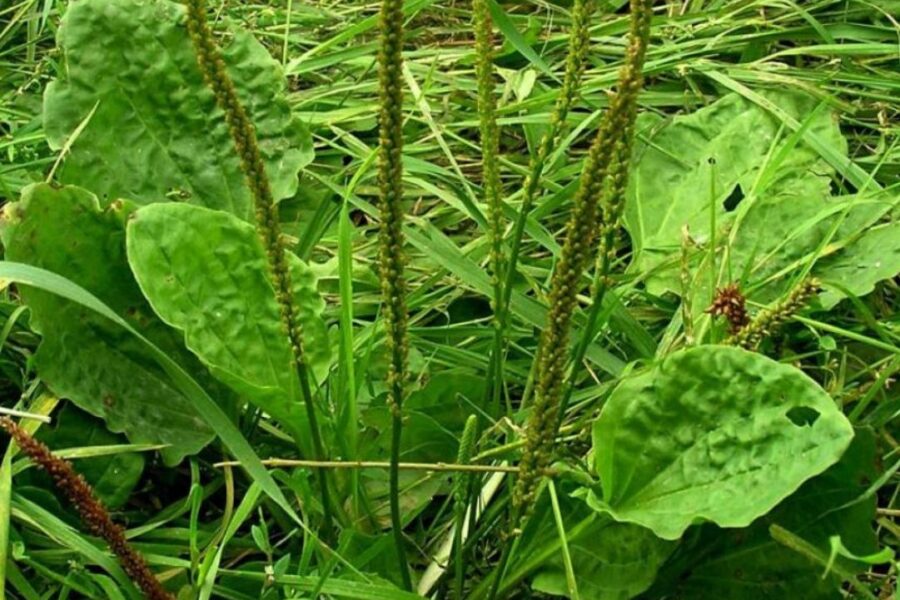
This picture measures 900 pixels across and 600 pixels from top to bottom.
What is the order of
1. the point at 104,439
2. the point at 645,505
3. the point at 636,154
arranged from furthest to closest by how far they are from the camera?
the point at 636,154 → the point at 104,439 → the point at 645,505

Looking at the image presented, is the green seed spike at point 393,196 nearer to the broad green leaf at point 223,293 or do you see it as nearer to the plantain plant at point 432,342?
the plantain plant at point 432,342

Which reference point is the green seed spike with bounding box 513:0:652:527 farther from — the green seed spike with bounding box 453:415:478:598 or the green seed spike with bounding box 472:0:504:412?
the green seed spike with bounding box 472:0:504:412

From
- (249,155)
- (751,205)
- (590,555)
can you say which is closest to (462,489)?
(590,555)

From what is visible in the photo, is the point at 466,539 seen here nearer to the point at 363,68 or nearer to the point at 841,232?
the point at 841,232

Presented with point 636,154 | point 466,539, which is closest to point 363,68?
point 636,154

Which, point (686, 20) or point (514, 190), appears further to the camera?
point (686, 20)

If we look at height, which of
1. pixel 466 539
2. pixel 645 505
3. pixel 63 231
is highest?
pixel 63 231

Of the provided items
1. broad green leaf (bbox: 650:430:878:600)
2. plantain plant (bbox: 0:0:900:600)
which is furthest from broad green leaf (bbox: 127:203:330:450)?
broad green leaf (bbox: 650:430:878:600)
